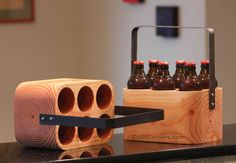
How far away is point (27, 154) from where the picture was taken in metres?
2.35

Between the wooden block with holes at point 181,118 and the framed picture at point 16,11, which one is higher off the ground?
the framed picture at point 16,11

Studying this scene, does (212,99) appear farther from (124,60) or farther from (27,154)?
(124,60)

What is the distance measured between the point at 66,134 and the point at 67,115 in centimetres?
9

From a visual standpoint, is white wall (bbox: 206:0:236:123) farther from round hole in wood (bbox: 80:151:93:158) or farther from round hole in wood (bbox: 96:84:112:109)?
round hole in wood (bbox: 80:151:93:158)

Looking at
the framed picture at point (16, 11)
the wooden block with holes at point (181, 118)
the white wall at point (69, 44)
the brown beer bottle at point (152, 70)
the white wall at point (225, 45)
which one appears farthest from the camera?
the framed picture at point (16, 11)

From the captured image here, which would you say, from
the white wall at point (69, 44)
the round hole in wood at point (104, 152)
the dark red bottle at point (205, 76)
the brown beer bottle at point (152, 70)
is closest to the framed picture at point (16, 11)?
the white wall at point (69, 44)

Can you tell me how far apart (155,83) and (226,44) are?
167 cm

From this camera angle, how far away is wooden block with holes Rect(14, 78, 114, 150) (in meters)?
2.39

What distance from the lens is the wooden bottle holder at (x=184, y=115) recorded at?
8.22 ft

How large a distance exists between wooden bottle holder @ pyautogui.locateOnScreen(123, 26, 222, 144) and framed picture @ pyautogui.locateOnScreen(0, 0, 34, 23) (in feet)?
8.26

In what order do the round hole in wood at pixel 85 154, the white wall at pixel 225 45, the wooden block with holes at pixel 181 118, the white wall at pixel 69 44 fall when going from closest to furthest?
the round hole in wood at pixel 85 154, the wooden block with holes at pixel 181 118, the white wall at pixel 225 45, the white wall at pixel 69 44

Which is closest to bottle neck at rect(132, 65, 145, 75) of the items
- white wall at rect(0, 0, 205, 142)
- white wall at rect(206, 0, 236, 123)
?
white wall at rect(206, 0, 236, 123)

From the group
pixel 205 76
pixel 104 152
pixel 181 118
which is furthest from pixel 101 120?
pixel 205 76

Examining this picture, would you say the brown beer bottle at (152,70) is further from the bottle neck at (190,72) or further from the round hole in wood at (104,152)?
the round hole in wood at (104,152)
